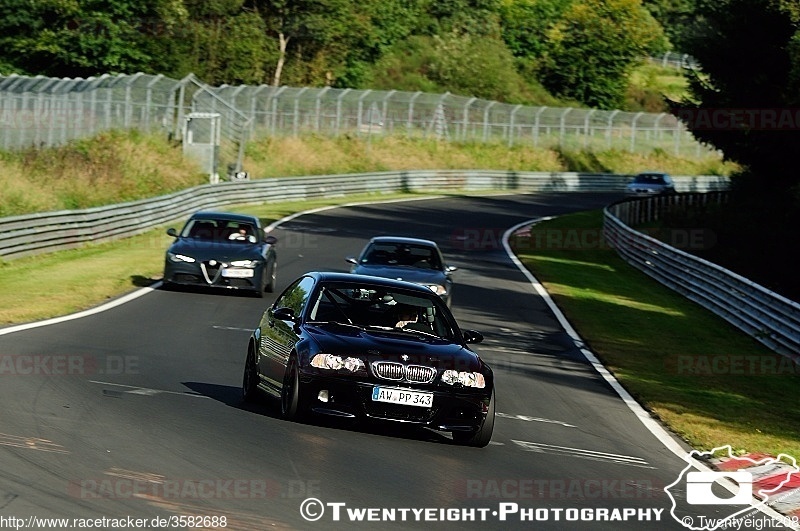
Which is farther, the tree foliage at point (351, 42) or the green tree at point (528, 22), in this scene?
the green tree at point (528, 22)

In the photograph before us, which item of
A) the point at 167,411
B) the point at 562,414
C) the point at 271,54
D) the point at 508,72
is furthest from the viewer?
the point at 508,72

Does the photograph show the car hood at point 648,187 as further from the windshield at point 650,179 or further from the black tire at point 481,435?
the black tire at point 481,435

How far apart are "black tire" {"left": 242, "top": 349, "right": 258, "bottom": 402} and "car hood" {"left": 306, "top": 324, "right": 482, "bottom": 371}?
115cm

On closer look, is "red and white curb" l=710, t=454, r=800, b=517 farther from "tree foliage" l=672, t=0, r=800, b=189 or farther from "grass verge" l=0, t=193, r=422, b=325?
"tree foliage" l=672, t=0, r=800, b=189

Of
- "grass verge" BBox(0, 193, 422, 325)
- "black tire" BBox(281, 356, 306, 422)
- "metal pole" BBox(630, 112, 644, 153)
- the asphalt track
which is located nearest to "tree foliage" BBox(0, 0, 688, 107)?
"metal pole" BBox(630, 112, 644, 153)

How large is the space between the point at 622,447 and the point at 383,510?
15.1 ft

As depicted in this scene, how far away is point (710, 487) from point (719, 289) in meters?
18.2

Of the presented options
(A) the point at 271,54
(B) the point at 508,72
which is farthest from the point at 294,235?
(B) the point at 508,72

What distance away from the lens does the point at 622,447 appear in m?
12.9

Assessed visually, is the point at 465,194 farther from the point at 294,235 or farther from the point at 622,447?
the point at 622,447

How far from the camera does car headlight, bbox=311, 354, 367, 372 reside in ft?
38.5

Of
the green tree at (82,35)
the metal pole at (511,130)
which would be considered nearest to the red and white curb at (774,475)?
the green tree at (82,35)

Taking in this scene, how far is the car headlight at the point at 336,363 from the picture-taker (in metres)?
11.8

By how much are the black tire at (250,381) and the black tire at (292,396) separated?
3.49ft
